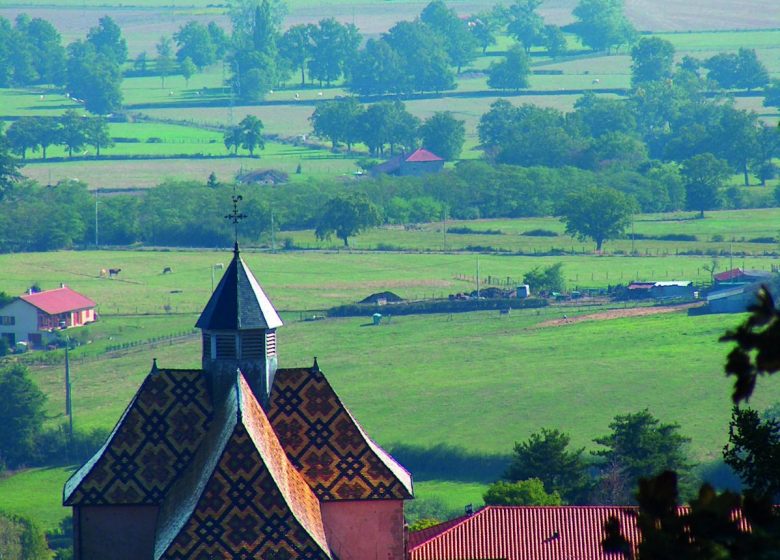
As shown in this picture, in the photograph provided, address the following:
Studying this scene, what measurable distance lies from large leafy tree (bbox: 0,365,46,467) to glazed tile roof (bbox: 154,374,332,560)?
4785 centimetres

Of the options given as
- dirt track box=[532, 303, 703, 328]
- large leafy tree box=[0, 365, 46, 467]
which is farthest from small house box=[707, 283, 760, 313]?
large leafy tree box=[0, 365, 46, 467]

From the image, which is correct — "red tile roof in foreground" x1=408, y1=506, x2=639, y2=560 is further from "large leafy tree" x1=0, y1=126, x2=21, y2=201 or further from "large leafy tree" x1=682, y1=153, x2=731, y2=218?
"large leafy tree" x1=0, y1=126, x2=21, y2=201

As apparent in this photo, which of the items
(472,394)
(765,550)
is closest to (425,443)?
(472,394)

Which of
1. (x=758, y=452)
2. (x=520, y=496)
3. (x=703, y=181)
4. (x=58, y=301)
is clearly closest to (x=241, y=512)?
(x=758, y=452)

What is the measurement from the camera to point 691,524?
17.6 m

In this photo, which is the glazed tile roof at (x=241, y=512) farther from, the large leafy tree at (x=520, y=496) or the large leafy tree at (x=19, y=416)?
the large leafy tree at (x=19, y=416)

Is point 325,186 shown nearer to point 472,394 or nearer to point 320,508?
point 472,394

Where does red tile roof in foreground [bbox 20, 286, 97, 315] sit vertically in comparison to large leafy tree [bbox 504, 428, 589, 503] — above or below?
below

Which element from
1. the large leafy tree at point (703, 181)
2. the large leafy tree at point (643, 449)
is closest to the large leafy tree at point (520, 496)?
the large leafy tree at point (643, 449)

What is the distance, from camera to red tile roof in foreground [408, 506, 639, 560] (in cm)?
4806

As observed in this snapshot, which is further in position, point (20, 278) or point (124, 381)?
point (20, 278)

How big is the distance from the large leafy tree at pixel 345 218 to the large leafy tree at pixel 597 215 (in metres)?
13.9

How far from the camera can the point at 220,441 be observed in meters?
40.6

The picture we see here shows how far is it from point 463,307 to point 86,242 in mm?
45440
